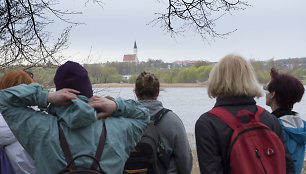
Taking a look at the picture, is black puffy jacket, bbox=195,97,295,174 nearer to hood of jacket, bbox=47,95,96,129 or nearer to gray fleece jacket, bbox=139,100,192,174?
gray fleece jacket, bbox=139,100,192,174

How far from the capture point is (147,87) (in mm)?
2523

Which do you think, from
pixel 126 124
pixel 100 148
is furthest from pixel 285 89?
pixel 100 148

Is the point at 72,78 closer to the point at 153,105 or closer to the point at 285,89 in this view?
the point at 153,105

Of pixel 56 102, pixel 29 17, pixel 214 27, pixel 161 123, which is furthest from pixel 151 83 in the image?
pixel 29 17

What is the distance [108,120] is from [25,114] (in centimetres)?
41

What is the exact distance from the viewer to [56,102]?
5.18 feet

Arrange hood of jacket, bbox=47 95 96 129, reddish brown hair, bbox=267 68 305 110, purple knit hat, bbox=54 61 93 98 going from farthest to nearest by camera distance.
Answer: reddish brown hair, bbox=267 68 305 110, purple knit hat, bbox=54 61 93 98, hood of jacket, bbox=47 95 96 129

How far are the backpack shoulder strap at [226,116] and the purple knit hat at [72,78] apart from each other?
2.54ft

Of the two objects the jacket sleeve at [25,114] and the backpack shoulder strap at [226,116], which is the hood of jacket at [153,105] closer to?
the backpack shoulder strap at [226,116]

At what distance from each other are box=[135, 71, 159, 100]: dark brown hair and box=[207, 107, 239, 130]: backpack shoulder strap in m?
0.72

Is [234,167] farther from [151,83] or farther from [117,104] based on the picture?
[151,83]

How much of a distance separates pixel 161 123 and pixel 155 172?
16.5 inches

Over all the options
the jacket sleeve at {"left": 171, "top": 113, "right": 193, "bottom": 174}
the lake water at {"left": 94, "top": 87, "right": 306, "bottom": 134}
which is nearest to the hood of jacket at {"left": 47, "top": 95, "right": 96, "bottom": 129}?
the jacket sleeve at {"left": 171, "top": 113, "right": 193, "bottom": 174}

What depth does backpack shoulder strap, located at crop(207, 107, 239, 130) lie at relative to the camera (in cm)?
185
